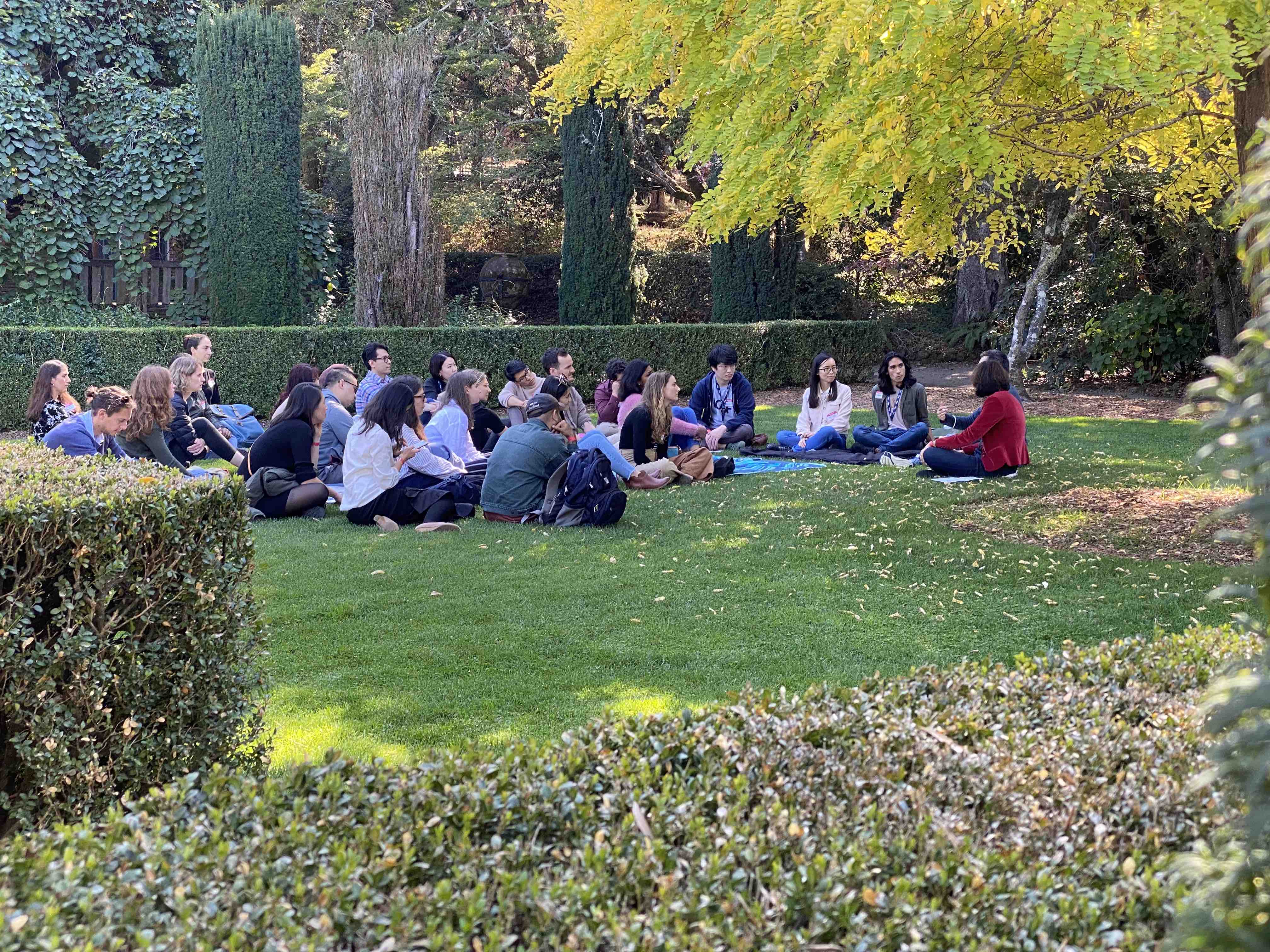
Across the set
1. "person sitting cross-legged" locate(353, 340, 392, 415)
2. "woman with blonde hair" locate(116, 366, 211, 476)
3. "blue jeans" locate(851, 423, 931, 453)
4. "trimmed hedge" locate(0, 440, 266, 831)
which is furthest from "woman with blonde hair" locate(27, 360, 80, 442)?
"blue jeans" locate(851, 423, 931, 453)

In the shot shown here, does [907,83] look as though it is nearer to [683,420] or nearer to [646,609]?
[646,609]

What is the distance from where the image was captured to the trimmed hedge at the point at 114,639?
3.58 metres

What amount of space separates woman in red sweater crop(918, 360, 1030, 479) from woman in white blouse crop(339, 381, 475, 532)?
4.42 meters

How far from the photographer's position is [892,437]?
41.8 feet

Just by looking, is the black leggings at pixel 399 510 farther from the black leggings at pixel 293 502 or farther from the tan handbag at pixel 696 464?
the tan handbag at pixel 696 464

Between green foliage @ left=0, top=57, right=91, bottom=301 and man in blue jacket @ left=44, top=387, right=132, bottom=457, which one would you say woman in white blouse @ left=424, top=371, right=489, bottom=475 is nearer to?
man in blue jacket @ left=44, top=387, right=132, bottom=457

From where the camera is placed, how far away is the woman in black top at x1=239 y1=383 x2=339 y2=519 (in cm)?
952

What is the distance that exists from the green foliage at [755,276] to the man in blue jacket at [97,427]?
15.3 metres

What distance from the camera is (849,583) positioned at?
7102mm

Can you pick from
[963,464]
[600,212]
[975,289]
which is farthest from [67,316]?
[975,289]

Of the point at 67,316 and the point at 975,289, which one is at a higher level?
the point at 975,289

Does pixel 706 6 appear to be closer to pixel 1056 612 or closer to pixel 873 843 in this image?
pixel 1056 612

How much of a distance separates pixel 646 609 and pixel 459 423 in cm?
468

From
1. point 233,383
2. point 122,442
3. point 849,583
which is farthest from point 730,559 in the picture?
point 233,383
